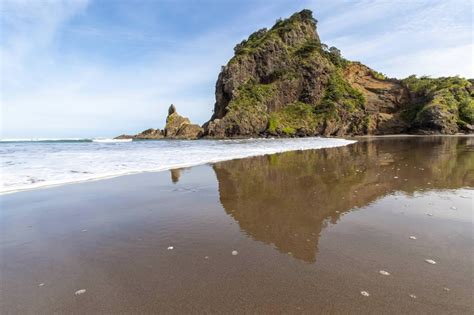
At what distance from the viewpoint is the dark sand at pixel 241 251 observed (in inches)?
87.7

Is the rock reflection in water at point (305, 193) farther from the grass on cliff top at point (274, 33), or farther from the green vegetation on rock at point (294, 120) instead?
the grass on cliff top at point (274, 33)

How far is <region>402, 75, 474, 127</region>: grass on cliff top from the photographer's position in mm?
50750

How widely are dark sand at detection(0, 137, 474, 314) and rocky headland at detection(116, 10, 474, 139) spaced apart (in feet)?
166

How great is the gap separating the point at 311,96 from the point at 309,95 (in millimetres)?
542

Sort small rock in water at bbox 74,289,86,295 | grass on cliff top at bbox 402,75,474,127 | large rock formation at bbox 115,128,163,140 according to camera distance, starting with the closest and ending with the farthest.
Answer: small rock in water at bbox 74,289,86,295 → grass on cliff top at bbox 402,75,474,127 → large rock formation at bbox 115,128,163,140

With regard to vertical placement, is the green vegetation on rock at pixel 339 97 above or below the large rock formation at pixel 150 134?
above

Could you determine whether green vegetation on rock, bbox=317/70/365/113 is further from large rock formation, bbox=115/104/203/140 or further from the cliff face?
large rock formation, bbox=115/104/203/140

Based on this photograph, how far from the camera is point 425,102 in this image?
58.8m

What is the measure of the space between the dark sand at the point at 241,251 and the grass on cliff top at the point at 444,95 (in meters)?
58.9

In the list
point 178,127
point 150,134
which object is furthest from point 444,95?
point 150,134

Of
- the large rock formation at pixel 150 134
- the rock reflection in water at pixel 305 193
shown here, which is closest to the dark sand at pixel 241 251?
the rock reflection in water at pixel 305 193

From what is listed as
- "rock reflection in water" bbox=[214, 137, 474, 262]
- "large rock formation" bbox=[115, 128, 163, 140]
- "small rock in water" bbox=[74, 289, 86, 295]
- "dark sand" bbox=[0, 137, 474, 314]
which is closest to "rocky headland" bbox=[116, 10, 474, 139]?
"large rock formation" bbox=[115, 128, 163, 140]

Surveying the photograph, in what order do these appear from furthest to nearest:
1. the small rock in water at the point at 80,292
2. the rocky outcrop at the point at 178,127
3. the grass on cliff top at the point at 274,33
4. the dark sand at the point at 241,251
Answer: the rocky outcrop at the point at 178,127 → the grass on cliff top at the point at 274,33 → the small rock in water at the point at 80,292 → the dark sand at the point at 241,251

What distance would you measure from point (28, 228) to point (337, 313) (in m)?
4.41
